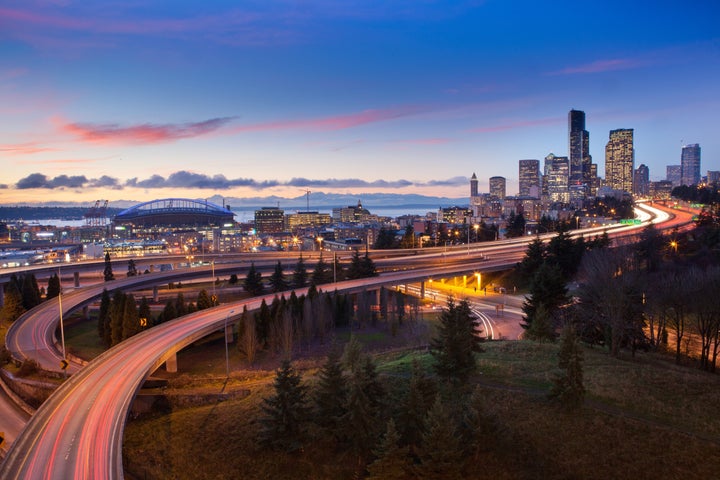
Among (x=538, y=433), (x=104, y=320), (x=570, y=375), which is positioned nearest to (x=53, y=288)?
(x=104, y=320)

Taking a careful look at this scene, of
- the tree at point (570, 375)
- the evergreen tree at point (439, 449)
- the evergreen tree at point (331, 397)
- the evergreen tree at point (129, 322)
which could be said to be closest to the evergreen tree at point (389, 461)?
the evergreen tree at point (439, 449)

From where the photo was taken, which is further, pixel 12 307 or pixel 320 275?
pixel 320 275

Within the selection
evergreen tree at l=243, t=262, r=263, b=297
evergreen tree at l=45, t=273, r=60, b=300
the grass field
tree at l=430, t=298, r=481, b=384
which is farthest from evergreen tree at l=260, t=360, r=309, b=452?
evergreen tree at l=45, t=273, r=60, b=300

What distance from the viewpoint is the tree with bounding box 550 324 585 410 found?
64.8 feet

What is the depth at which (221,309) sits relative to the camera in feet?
145

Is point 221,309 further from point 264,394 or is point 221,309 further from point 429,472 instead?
point 429,472

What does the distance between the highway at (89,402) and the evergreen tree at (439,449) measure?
10804 mm

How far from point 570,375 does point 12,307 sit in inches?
2080

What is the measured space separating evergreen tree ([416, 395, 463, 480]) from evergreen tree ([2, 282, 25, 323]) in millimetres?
48985

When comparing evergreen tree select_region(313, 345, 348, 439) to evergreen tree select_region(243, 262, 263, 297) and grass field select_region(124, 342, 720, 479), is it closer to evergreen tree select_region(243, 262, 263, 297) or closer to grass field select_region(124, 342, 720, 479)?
grass field select_region(124, 342, 720, 479)

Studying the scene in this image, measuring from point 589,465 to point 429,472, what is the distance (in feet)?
19.8

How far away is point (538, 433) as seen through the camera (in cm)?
1925

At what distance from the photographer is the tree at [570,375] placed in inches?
778

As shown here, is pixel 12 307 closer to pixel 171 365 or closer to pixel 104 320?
pixel 104 320
